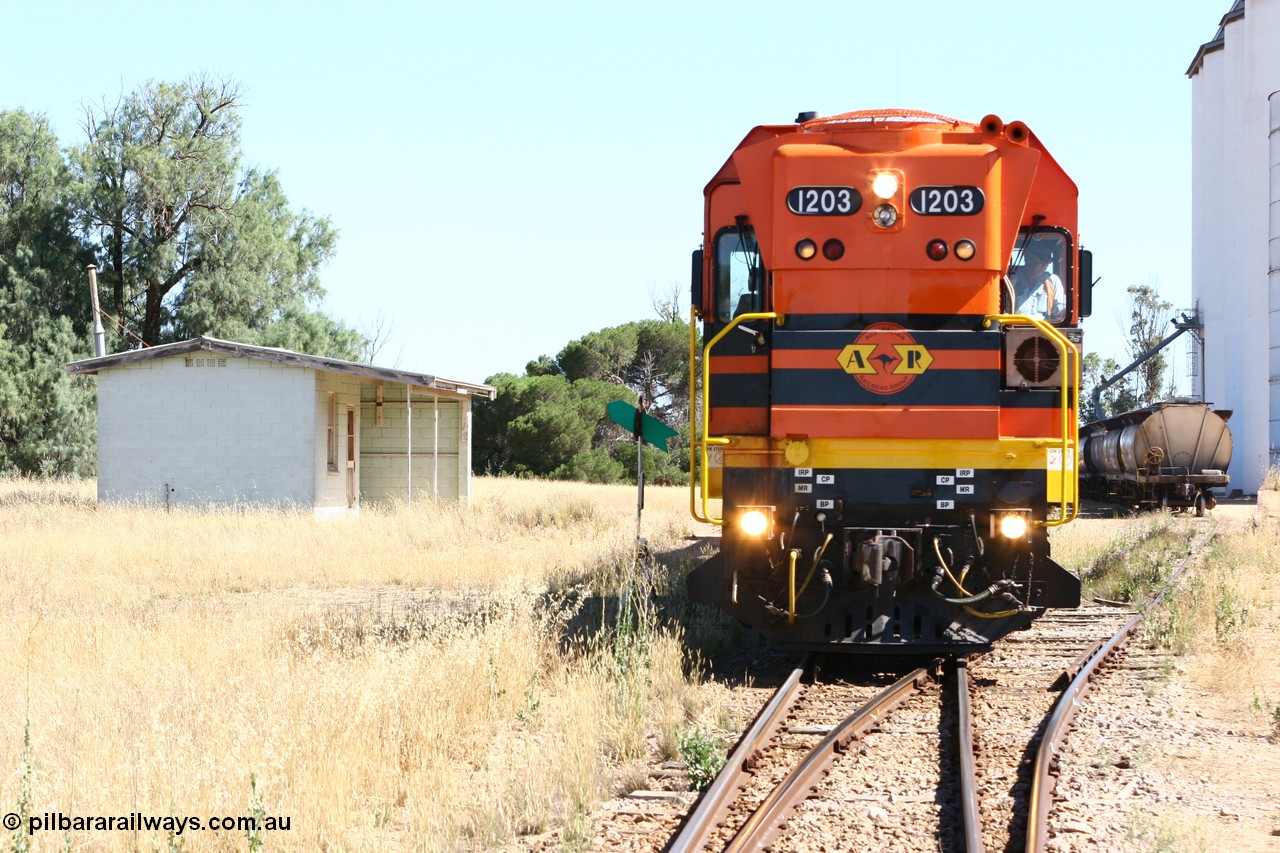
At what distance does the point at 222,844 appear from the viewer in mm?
5062

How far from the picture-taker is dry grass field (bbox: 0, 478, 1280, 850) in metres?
5.41

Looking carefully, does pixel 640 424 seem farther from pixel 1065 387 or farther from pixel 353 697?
pixel 353 697

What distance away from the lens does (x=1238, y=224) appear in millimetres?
41000

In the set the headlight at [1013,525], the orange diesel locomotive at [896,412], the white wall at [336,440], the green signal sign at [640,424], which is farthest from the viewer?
the white wall at [336,440]

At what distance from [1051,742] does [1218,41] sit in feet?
150

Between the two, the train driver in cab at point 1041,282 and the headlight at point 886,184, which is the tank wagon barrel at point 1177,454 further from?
the headlight at point 886,184

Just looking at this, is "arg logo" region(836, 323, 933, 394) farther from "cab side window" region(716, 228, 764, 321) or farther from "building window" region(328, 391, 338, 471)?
"building window" region(328, 391, 338, 471)

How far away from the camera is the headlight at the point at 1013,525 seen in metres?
8.27

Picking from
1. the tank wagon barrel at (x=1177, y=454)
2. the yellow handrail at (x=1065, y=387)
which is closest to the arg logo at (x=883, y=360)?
the yellow handrail at (x=1065, y=387)

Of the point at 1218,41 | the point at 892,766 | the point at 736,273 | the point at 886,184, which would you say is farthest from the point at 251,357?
the point at 1218,41

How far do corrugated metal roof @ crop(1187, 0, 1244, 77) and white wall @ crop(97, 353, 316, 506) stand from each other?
35.6 meters

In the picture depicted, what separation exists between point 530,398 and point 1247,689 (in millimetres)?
40708

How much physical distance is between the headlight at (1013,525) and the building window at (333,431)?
60.1 feet

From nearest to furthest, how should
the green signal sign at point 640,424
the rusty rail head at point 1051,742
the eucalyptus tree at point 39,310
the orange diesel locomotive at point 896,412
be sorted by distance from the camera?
the rusty rail head at point 1051,742
the orange diesel locomotive at point 896,412
the green signal sign at point 640,424
the eucalyptus tree at point 39,310
